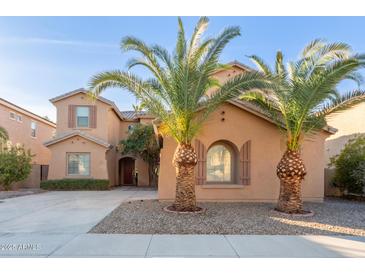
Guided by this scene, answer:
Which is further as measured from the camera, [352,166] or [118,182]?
[118,182]

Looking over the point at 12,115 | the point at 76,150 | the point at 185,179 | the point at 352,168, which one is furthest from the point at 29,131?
the point at 352,168

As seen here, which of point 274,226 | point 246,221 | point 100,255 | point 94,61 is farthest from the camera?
point 94,61

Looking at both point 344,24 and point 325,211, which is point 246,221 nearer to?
point 325,211

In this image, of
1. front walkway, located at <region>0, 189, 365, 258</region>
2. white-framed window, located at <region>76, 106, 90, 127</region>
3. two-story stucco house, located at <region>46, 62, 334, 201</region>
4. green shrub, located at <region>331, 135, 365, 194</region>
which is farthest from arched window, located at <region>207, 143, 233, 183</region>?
white-framed window, located at <region>76, 106, 90, 127</region>

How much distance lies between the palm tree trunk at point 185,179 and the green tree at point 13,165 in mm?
13079

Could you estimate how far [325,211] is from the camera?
11.0m

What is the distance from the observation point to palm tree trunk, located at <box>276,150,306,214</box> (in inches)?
409

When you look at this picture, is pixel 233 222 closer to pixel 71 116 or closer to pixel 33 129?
pixel 71 116

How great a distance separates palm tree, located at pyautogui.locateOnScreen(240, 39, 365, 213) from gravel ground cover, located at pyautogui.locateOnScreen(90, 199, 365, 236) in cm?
118

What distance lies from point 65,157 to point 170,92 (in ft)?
44.5

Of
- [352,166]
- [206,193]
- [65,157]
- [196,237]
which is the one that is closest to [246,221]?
[196,237]

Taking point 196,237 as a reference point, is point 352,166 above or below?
above

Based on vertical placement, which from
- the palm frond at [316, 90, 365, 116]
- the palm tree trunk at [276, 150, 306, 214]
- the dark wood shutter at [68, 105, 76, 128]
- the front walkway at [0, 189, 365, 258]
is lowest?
the front walkway at [0, 189, 365, 258]

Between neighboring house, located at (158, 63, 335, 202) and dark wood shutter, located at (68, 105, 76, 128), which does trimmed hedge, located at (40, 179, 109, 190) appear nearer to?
dark wood shutter, located at (68, 105, 76, 128)
